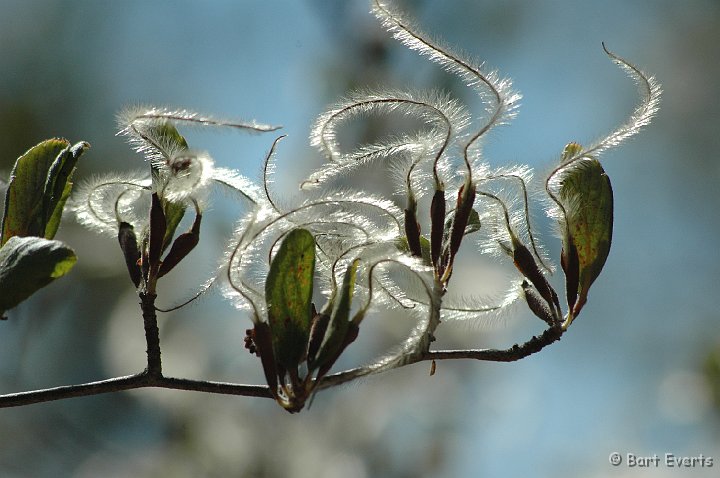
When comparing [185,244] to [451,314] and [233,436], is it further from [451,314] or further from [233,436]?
[233,436]

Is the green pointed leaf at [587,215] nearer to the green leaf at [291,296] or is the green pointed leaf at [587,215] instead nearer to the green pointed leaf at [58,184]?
the green leaf at [291,296]

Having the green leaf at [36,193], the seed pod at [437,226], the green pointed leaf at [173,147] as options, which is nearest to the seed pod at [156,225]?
the green pointed leaf at [173,147]

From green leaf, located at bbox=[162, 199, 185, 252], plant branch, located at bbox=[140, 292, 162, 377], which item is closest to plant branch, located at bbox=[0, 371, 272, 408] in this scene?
plant branch, located at bbox=[140, 292, 162, 377]

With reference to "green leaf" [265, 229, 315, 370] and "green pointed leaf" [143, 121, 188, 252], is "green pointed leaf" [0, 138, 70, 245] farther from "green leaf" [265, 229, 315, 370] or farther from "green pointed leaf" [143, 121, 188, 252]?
"green leaf" [265, 229, 315, 370]

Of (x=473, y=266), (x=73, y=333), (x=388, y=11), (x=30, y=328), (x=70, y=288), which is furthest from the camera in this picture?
(x=73, y=333)

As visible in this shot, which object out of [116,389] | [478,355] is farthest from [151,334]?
[478,355]

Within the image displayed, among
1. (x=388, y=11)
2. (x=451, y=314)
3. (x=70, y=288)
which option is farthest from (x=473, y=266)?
(x=388, y=11)
